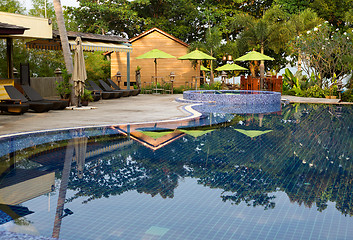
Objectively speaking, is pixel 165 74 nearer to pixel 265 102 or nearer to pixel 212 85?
pixel 212 85

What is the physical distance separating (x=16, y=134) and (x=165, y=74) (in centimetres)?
2159

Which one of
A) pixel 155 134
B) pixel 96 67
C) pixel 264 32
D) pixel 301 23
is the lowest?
pixel 155 134

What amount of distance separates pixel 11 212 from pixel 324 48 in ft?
78.8

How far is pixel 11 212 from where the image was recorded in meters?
5.46

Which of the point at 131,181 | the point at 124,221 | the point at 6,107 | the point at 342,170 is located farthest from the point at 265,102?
the point at 124,221

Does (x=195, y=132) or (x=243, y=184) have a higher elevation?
(x=195, y=132)

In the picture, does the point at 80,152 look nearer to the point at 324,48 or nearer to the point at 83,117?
the point at 83,117

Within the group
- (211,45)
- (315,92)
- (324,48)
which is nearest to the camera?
(315,92)

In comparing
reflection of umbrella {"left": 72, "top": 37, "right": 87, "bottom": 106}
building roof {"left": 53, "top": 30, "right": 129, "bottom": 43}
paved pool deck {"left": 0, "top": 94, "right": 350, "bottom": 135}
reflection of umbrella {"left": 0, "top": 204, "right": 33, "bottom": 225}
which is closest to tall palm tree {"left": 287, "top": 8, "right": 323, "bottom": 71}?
building roof {"left": 53, "top": 30, "right": 129, "bottom": 43}

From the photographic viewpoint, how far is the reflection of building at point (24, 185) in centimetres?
610

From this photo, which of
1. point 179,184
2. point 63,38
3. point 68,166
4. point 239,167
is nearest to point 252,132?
point 239,167

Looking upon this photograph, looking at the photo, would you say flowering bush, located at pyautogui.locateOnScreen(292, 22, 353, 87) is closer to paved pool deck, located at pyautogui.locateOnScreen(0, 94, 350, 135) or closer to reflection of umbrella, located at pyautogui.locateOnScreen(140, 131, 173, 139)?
paved pool deck, located at pyautogui.locateOnScreen(0, 94, 350, 135)

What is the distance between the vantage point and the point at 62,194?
249 inches

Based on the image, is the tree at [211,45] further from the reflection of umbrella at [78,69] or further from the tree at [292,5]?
the reflection of umbrella at [78,69]
